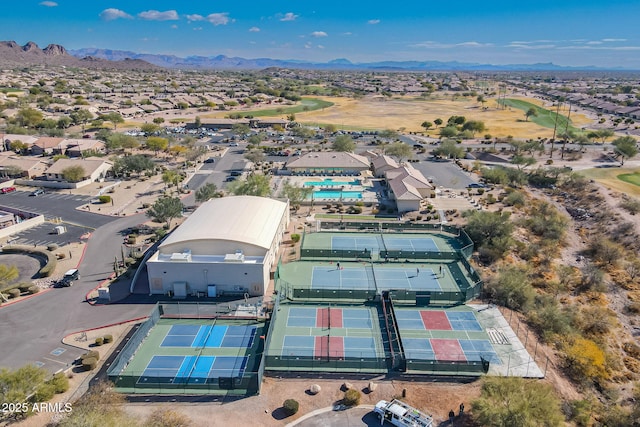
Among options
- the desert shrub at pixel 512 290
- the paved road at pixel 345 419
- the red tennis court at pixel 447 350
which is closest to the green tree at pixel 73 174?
the paved road at pixel 345 419

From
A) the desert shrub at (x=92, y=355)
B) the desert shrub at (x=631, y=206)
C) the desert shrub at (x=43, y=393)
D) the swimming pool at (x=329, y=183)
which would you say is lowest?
the desert shrub at (x=92, y=355)

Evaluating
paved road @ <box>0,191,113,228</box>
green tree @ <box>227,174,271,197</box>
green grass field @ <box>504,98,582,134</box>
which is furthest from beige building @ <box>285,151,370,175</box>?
green grass field @ <box>504,98,582,134</box>

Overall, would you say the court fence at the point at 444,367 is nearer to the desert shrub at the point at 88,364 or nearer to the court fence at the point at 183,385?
the court fence at the point at 183,385

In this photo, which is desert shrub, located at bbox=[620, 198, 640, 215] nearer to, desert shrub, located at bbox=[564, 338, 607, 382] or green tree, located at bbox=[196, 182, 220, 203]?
desert shrub, located at bbox=[564, 338, 607, 382]

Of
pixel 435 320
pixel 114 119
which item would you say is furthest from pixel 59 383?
pixel 114 119

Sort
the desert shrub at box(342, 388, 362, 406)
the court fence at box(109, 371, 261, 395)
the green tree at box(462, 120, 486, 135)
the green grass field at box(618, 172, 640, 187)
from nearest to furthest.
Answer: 1. the desert shrub at box(342, 388, 362, 406)
2. the court fence at box(109, 371, 261, 395)
3. the green grass field at box(618, 172, 640, 187)
4. the green tree at box(462, 120, 486, 135)

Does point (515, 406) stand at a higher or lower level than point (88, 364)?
higher

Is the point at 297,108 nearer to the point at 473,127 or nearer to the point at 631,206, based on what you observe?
the point at 473,127
